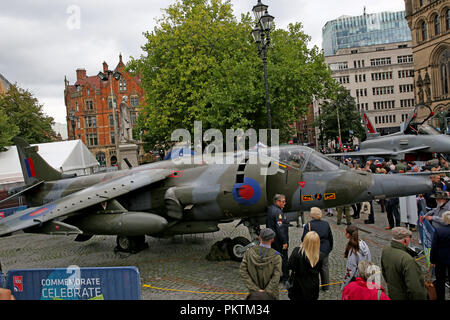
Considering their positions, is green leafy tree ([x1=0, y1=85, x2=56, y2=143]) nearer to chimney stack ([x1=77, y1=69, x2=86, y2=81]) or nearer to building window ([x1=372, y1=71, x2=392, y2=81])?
chimney stack ([x1=77, y1=69, x2=86, y2=81])

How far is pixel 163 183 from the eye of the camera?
912 centimetres

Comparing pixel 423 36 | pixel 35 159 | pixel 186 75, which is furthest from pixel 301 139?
pixel 35 159

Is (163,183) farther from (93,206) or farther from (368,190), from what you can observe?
(368,190)

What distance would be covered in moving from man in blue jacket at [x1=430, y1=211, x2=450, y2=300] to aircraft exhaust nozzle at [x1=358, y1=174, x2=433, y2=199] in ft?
7.80

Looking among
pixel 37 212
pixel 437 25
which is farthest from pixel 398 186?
pixel 437 25

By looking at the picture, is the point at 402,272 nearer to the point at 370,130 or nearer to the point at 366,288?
the point at 366,288

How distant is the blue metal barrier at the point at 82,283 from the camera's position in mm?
5180

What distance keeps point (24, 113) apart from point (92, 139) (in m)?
26.7

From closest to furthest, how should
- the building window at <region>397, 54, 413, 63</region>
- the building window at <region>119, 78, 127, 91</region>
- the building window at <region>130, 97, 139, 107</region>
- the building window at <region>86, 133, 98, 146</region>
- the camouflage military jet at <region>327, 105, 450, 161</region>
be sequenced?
the camouflage military jet at <region>327, 105, 450, 161</region> → the building window at <region>130, 97, 139, 107</region> → the building window at <region>119, 78, 127, 91</region> → the building window at <region>86, 133, 98, 146</region> → the building window at <region>397, 54, 413, 63</region>

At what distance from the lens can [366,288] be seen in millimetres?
3639

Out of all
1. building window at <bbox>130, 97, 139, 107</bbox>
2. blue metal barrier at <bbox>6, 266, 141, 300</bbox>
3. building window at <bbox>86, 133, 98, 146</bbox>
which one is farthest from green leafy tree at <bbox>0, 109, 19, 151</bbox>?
building window at <bbox>86, 133, 98, 146</bbox>

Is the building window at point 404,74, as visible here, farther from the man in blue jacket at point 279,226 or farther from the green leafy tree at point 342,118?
the man in blue jacket at point 279,226

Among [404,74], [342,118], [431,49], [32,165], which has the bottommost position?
[32,165]

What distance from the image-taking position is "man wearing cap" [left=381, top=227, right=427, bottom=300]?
4.07 metres
